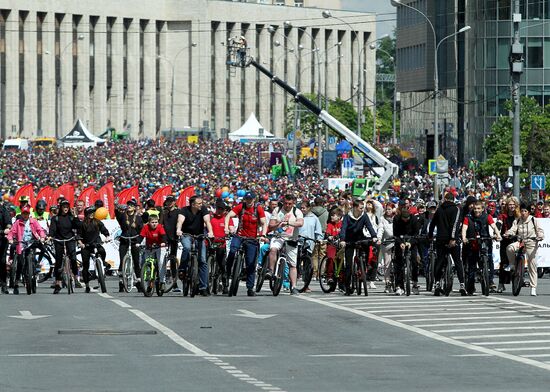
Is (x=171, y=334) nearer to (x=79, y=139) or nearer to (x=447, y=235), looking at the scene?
(x=447, y=235)

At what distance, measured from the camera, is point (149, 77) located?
15125 cm

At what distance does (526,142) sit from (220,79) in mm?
85136

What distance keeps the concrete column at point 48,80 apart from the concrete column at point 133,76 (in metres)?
Result: 9.53

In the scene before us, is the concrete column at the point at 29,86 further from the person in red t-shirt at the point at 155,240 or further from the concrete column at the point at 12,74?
the person in red t-shirt at the point at 155,240

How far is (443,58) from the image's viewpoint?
10181cm

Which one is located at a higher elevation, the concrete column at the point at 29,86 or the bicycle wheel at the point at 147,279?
the concrete column at the point at 29,86

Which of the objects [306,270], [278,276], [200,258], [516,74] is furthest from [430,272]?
[516,74]

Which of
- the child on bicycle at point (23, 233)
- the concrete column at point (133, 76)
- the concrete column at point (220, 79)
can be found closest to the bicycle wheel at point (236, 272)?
the child on bicycle at point (23, 233)

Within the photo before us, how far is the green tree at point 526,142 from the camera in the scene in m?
71.2

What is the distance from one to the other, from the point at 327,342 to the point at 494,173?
5590 cm

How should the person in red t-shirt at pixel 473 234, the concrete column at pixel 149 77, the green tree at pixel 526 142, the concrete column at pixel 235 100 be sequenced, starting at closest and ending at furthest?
the person in red t-shirt at pixel 473 234, the green tree at pixel 526 142, the concrete column at pixel 149 77, the concrete column at pixel 235 100

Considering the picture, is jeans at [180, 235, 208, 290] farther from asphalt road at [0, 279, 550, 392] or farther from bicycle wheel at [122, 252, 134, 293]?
bicycle wheel at [122, 252, 134, 293]

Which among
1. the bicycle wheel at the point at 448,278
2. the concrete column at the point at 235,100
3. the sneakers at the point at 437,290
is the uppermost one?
the concrete column at the point at 235,100

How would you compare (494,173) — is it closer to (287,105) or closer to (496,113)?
(496,113)
